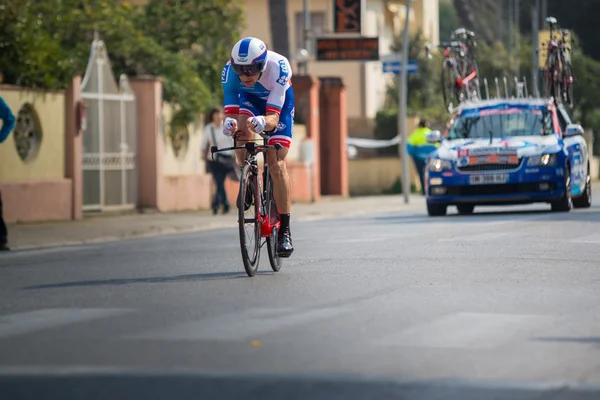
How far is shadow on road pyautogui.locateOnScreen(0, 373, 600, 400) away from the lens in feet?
22.3

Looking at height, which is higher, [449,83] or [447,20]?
[447,20]

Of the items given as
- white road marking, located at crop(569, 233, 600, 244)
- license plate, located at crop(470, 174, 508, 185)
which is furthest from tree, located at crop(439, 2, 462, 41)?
white road marking, located at crop(569, 233, 600, 244)

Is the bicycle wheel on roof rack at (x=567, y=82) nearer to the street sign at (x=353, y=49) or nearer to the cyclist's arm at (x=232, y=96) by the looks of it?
the street sign at (x=353, y=49)

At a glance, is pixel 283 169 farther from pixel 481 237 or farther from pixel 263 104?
pixel 481 237

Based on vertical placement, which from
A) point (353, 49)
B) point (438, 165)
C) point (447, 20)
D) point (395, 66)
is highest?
point (447, 20)

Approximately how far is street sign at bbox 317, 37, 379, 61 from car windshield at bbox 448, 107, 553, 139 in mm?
13999

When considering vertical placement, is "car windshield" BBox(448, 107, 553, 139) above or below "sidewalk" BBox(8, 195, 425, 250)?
above

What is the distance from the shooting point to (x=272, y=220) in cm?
1297

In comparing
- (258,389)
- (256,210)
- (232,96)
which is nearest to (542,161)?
(232,96)

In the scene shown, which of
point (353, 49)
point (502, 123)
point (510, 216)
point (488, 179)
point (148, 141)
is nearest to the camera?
point (510, 216)

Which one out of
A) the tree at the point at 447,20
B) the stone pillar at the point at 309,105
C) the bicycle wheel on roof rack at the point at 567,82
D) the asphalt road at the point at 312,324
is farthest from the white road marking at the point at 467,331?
the tree at the point at 447,20

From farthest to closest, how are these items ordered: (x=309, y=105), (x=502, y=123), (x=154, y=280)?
(x=309, y=105) < (x=502, y=123) < (x=154, y=280)

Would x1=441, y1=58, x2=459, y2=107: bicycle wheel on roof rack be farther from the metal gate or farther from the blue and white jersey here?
the blue and white jersey

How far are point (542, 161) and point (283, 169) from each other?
34.8 feet
